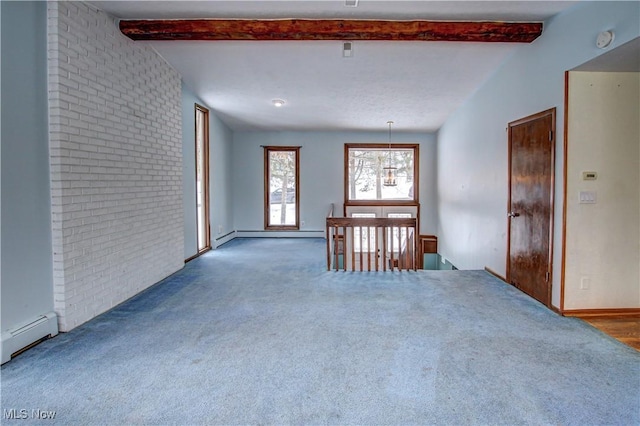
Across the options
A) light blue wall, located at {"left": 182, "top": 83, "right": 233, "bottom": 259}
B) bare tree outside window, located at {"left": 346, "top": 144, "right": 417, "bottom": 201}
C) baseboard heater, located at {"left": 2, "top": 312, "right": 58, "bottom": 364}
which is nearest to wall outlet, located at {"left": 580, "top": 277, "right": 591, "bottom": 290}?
baseboard heater, located at {"left": 2, "top": 312, "right": 58, "bottom": 364}

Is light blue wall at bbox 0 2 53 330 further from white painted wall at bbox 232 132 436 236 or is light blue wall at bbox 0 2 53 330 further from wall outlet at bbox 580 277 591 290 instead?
white painted wall at bbox 232 132 436 236

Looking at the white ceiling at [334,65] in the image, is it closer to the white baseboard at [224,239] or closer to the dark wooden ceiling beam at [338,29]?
the dark wooden ceiling beam at [338,29]

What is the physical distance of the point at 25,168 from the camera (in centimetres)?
253

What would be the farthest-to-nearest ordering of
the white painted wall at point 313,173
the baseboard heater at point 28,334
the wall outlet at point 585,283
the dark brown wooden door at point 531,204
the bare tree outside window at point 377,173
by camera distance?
the bare tree outside window at point 377,173 < the white painted wall at point 313,173 < the dark brown wooden door at point 531,204 < the wall outlet at point 585,283 < the baseboard heater at point 28,334

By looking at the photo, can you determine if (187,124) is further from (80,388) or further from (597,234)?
(597,234)

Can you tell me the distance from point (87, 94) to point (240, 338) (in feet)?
8.23

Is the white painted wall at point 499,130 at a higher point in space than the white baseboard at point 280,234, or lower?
higher

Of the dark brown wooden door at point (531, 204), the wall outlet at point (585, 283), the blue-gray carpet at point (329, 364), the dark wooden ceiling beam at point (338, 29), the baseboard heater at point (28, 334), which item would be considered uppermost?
the dark wooden ceiling beam at point (338, 29)

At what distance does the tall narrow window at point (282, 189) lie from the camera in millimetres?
8453

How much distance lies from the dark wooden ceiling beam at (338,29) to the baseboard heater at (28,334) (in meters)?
2.80

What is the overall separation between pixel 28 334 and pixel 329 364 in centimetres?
220

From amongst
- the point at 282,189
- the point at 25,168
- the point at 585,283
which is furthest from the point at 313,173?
the point at 25,168

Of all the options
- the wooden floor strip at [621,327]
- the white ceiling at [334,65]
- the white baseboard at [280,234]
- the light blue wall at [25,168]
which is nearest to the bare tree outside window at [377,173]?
the white baseboard at [280,234]

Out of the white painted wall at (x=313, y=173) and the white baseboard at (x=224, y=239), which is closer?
the white baseboard at (x=224, y=239)
